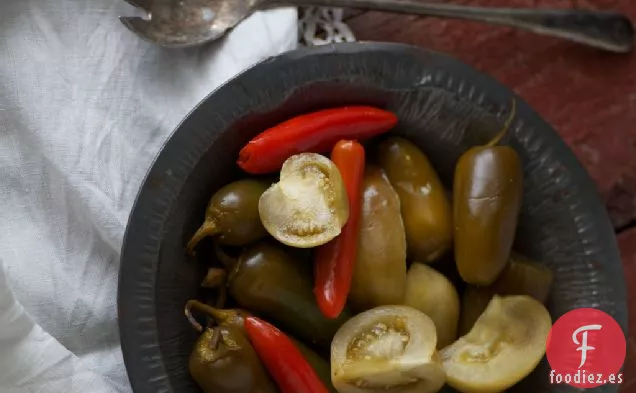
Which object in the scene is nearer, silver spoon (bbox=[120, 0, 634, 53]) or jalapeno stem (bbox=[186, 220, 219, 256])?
jalapeno stem (bbox=[186, 220, 219, 256])

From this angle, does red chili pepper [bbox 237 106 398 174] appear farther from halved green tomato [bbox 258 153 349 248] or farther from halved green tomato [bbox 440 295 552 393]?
halved green tomato [bbox 440 295 552 393]

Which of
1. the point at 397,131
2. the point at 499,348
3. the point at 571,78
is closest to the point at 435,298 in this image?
the point at 499,348

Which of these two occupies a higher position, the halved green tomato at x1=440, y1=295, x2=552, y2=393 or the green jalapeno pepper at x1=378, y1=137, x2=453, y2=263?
the green jalapeno pepper at x1=378, y1=137, x2=453, y2=263

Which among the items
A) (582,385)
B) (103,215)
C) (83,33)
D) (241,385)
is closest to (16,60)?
(83,33)

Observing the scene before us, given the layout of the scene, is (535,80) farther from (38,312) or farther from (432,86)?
(38,312)

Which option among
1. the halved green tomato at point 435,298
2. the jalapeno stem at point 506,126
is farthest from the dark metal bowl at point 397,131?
the halved green tomato at point 435,298

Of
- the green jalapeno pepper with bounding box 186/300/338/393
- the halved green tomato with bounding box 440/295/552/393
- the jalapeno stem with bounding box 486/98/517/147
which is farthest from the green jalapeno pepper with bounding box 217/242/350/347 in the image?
the jalapeno stem with bounding box 486/98/517/147
